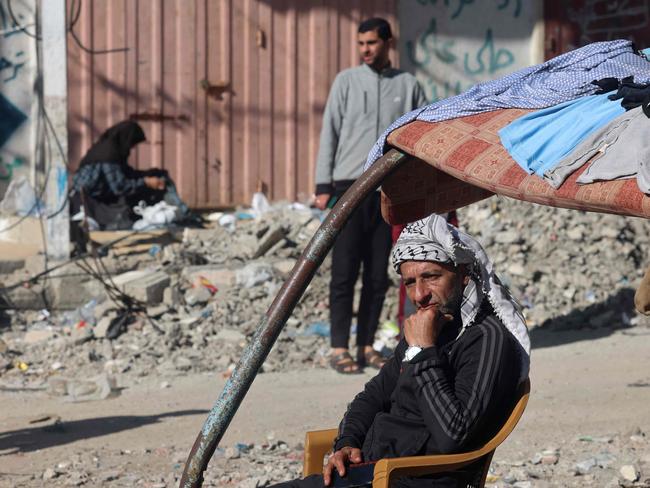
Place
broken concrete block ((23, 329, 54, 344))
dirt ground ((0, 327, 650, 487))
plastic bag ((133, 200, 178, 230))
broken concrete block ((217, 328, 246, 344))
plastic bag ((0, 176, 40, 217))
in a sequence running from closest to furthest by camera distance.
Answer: dirt ground ((0, 327, 650, 487)) → broken concrete block ((217, 328, 246, 344)) → broken concrete block ((23, 329, 54, 344)) → plastic bag ((133, 200, 178, 230)) → plastic bag ((0, 176, 40, 217))

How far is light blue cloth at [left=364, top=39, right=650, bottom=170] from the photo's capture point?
388 centimetres

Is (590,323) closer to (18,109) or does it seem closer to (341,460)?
(18,109)

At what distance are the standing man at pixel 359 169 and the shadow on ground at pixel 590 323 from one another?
61.3 inches

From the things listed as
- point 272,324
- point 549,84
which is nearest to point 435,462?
point 272,324

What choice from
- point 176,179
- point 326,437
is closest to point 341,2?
point 176,179

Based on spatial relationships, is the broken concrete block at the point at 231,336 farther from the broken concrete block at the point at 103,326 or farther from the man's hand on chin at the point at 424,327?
the man's hand on chin at the point at 424,327

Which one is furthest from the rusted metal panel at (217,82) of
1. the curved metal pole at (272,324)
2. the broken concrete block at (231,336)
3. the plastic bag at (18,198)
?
the curved metal pole at (272,324)

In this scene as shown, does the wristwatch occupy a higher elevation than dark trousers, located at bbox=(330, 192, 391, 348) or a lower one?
higher

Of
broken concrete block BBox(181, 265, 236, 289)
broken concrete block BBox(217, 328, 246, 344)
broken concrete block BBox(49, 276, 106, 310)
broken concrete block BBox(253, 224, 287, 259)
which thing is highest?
broken concrete block BBox(253, 224, 287, 259)

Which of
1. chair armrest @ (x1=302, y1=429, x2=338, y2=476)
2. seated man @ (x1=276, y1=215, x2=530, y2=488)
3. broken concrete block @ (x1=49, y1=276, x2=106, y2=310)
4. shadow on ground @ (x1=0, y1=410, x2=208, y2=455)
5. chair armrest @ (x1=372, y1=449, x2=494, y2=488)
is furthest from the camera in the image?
broken concrete block @ (x1=49, y1=276, x2=106, y2=310)

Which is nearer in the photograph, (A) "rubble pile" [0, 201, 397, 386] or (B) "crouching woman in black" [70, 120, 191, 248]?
(A) "rubble pile" [0, 201, 397, 386]

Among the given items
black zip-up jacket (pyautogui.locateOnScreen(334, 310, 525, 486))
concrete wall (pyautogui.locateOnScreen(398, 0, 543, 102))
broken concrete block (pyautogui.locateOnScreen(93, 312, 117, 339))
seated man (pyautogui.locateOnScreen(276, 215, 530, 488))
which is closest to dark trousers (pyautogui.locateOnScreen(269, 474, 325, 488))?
seated man (pyautogui.locateOnScreen(276, 215, 530, 488))

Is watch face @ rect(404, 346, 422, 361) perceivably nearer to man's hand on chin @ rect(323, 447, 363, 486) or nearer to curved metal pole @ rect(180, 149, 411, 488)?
man's hand on chin @ rect(323, 447, 363, 486)

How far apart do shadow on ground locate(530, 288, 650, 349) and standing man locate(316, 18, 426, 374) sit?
5.11 feet
